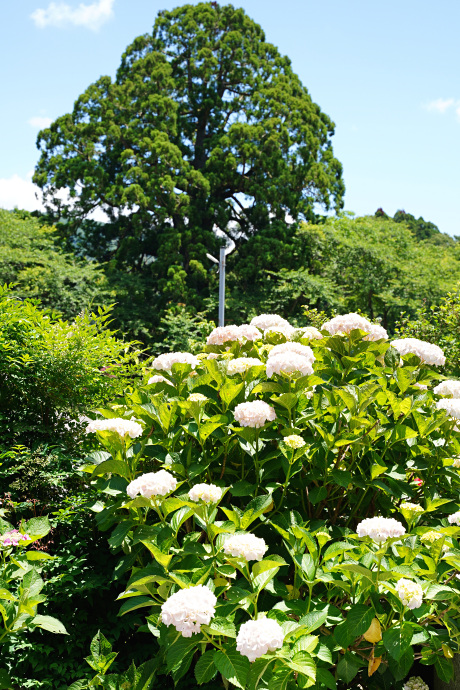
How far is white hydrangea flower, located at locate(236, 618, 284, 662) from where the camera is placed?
4.96 ft

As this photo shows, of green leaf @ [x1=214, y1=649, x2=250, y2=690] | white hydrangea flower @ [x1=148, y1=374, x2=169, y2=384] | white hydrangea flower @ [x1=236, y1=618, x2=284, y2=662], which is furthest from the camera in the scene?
white hydrangea flower @ [x1=148, y1=374, x2=169, y2=384]

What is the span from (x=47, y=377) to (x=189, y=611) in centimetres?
218

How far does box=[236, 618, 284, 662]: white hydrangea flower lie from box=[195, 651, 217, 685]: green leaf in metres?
0.25

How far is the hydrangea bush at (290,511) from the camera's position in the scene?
1747 mm

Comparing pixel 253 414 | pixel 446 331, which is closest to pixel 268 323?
pixel 253 414

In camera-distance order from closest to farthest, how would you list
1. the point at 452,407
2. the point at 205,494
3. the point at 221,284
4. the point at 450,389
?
the point at 205,494
the point at 452,407
the point at 450,389
the point at 221,284

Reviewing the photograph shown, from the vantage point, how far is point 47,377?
3.44 meters

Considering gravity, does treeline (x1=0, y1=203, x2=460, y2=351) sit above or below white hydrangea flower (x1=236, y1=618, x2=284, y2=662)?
above

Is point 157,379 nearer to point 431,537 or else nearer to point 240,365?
point 240,365

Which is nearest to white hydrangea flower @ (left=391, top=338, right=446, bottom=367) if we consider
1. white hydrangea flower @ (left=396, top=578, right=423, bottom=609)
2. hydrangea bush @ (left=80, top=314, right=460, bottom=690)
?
hydrangea bush @ (left=80, top=314, right=460, bottom=690)

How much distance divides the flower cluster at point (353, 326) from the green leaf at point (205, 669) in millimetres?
1672

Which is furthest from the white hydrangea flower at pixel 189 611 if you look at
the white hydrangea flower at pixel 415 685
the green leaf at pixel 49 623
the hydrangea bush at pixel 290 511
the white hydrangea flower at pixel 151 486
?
the white hydrangea flower at pixel 415 685

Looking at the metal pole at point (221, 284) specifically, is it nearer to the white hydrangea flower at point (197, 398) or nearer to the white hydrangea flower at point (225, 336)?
the white hydrangea flower at point (225, 336)

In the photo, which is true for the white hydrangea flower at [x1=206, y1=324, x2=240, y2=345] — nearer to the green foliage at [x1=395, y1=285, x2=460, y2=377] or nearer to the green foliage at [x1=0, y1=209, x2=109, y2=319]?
the green foliage at [x1=395, y1=285, x2=460, y2=377]
